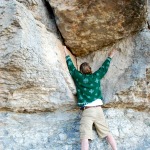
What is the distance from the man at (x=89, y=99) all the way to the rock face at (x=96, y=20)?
274 mm

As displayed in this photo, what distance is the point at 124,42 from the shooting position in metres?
4.32

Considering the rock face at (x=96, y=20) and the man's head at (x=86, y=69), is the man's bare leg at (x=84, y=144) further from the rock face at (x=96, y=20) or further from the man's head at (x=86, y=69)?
the rock face at (x=96, y=20)

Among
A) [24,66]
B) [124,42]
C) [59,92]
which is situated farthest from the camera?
[124,42]

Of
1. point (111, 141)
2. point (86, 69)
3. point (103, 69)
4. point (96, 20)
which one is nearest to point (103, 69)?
point (103, 69)

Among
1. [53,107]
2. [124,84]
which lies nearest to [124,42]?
[124,84]

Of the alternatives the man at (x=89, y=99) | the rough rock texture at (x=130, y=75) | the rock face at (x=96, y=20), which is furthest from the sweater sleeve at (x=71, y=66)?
the rough rock texture at (x=130, y=75)

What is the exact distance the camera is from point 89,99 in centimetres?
398

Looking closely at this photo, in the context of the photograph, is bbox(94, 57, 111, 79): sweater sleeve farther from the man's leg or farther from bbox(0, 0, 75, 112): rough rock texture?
the man's leg

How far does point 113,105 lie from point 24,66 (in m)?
1.28

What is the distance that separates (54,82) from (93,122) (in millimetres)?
693

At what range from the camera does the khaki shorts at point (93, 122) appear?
3.84 m

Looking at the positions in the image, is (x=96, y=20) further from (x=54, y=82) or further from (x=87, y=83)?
(x=54, y=82)

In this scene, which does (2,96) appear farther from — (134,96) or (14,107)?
(134,96)

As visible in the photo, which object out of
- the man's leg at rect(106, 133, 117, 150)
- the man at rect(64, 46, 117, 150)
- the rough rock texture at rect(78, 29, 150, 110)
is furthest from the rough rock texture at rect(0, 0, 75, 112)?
the man's leg at rect(106, 133, 117, 150)
